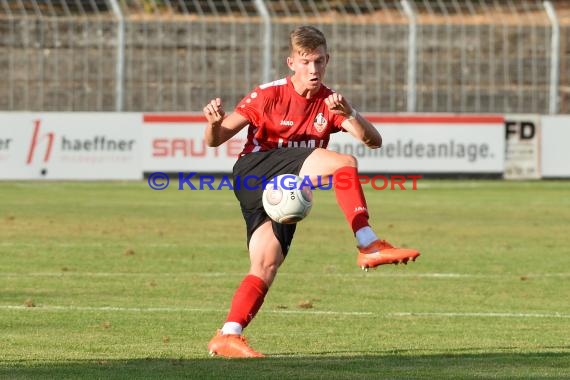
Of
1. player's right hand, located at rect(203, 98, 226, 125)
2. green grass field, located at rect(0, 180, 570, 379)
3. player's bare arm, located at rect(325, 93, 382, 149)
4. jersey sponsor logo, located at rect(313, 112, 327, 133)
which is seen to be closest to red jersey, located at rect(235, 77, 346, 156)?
jersey sponsor logo, located at rect(313, 112, 327, 133)

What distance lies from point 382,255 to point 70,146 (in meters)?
19.7

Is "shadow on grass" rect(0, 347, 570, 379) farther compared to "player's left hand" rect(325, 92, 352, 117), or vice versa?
"player's left hand" rect(325, 92, 352, 117)

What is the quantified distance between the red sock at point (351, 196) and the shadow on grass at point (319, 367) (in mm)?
818

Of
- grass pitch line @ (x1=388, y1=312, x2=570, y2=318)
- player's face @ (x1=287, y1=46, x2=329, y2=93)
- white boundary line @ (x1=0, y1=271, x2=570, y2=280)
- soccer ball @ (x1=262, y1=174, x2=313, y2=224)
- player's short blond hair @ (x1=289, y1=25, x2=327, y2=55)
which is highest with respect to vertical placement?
player's short blond hair @ (x1=289, y1=25, x2=327, y2=55)

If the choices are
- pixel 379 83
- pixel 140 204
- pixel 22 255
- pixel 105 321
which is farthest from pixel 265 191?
pixel 379 83

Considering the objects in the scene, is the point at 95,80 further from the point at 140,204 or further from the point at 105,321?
the point at 105,321

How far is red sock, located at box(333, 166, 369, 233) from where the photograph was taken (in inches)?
327

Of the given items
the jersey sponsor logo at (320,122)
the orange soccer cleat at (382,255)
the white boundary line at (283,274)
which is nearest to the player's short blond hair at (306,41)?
the jersey sponsor logo at (320,122)

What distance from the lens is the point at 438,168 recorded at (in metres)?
28.2

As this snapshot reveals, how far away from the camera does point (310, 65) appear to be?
857 cm

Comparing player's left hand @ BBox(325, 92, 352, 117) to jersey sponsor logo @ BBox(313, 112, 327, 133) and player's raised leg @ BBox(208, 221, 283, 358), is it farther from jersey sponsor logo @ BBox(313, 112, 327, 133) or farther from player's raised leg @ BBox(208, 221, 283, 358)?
player's raised leg @ BBox(208, 221, 283, 358)

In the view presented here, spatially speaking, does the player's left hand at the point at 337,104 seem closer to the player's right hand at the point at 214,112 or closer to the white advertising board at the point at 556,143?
the player's right hand at the point at 214,112

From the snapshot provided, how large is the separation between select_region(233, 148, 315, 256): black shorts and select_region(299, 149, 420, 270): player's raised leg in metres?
0.11

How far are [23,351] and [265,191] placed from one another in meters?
1.79
